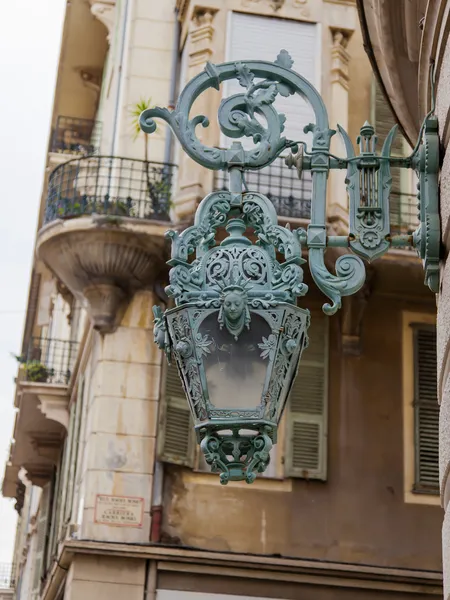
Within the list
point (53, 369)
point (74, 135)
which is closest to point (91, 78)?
point (74, 135)

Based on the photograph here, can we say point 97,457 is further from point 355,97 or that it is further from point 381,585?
point 355,97

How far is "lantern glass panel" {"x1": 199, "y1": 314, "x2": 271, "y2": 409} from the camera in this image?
17.2ft

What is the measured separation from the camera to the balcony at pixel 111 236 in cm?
1700

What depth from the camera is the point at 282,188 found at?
57.4 feet

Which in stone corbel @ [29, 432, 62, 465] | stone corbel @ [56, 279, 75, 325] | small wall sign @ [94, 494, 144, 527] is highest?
stone corbel @ [56, 279, 75, 325]

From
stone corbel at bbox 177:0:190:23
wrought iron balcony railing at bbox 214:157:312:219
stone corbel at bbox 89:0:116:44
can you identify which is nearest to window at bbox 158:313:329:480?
wrought iron balcony railing at bbox 214:157:312:219

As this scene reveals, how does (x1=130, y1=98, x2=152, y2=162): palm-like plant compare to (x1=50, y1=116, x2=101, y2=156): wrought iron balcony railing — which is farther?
(x1=50, y1=116, x2=101, y2=156): wrought iron balcony railing

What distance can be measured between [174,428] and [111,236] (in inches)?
104

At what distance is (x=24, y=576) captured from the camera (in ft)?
93.6

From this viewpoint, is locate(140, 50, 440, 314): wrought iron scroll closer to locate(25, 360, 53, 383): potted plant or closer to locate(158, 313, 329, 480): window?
locate(158, 313, 329, 480): window

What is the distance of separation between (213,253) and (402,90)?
139 inches

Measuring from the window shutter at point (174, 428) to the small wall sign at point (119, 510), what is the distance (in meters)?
0.67

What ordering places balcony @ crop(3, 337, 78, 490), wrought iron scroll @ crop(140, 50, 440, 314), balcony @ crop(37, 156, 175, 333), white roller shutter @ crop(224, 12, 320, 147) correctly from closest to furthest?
wrought iron scroll @ crop(140, 50, 440, 314) → balcony @ crop(37, 156, 175, 333) → white roller shutter @ crop(224, 12, 320, 147) → balcony @ crop(3, 337, 78, 490)

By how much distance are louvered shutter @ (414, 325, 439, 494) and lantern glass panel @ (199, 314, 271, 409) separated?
39.2 ft
